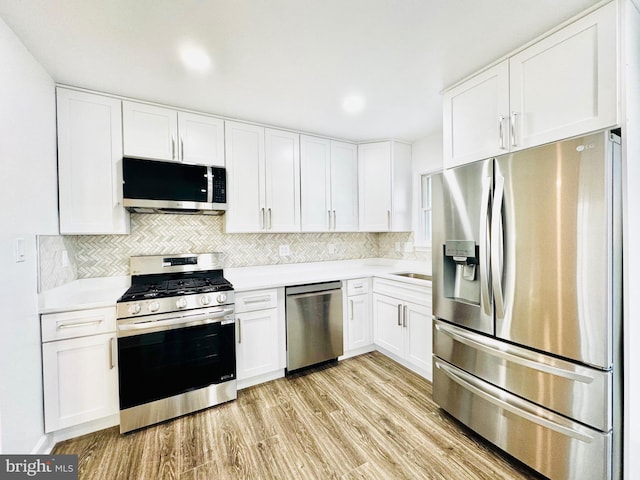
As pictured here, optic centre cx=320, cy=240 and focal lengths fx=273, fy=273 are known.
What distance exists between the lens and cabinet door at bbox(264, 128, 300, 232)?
2.87 meters

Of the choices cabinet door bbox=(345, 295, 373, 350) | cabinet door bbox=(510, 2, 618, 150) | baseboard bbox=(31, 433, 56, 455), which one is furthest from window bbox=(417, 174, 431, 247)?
baseboard bbox=(31, 433, 56, 455)

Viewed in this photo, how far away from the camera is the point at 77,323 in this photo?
1.81 meters

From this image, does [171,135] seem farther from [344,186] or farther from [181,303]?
[344,186]

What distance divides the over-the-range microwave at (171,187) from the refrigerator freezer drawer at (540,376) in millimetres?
2267

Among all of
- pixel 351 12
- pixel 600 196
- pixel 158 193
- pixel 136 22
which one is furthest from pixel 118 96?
pixel 600 196

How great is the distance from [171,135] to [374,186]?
2.24 metres

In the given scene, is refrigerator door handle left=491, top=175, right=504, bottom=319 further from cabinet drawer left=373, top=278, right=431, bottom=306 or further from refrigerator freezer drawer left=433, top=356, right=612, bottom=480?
cabinet drawer left=373, top=278, right=431, bottom=306

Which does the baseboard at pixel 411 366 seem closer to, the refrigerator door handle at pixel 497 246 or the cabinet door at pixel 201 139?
the refrigerator door handle at pixel 497 246

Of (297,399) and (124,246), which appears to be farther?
(124,246)

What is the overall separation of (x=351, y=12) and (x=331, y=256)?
8.60 ft

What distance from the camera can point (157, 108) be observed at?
236cm

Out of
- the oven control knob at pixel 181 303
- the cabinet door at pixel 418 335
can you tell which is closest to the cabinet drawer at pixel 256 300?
the oven control knob at pixel 181 303

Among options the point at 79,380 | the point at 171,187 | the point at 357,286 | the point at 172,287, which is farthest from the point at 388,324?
the point at 79,380

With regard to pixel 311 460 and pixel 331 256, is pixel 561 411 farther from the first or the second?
pixel 331 256
